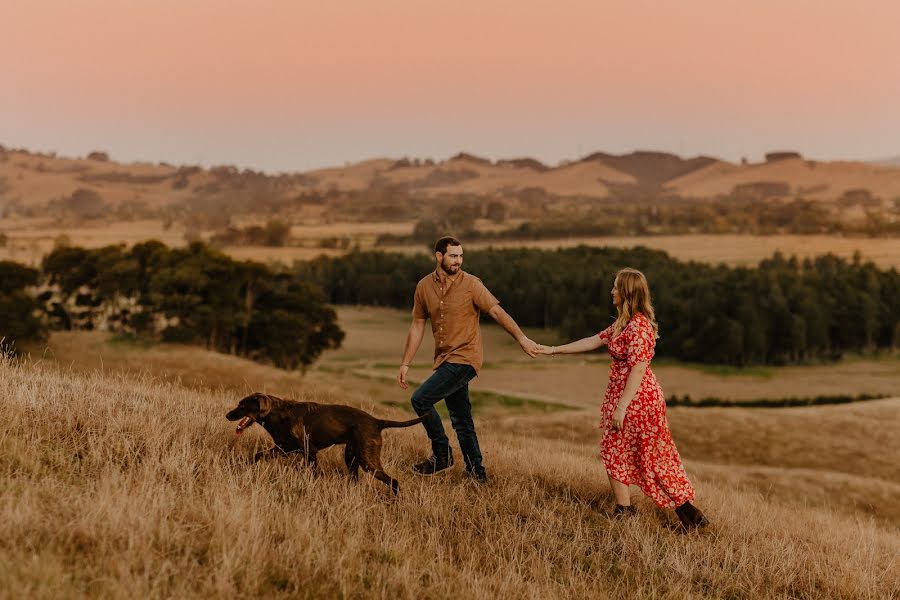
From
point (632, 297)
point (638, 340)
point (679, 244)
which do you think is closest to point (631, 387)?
point (638, 340)

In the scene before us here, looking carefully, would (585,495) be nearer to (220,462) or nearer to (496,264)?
(220,462)

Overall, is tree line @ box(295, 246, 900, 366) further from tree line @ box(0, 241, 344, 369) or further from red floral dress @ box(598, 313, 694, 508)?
red floral dress @ box(598, 313, 694, 508)

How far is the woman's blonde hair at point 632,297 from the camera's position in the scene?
742cm

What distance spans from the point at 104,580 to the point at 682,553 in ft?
15.4

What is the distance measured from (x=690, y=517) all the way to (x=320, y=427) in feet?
12.3

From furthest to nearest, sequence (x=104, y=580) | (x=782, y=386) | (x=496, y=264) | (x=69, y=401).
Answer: (x=496, y=264) → (x=782, y=386) → (x=69, y=401) → (x=104, y=580)

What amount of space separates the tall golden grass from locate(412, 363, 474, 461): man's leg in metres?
0.57

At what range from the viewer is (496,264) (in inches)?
5379

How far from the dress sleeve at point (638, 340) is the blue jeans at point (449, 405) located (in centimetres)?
162

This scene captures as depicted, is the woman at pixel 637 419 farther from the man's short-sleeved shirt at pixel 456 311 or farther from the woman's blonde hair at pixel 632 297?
the man's short-sleeved shirt at pixel 456 311

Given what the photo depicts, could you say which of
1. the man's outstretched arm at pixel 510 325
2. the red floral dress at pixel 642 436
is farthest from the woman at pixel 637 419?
the man's outstretched arm at pixel 510 325

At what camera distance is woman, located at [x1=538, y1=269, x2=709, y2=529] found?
736 centimetres

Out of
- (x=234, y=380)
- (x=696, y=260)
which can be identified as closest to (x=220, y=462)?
(x=234, y=380)

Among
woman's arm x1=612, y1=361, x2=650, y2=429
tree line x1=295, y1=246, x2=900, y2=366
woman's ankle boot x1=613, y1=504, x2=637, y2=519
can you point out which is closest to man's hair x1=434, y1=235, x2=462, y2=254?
woman's arm x1=612, y1=361, x2=650, y2=429
